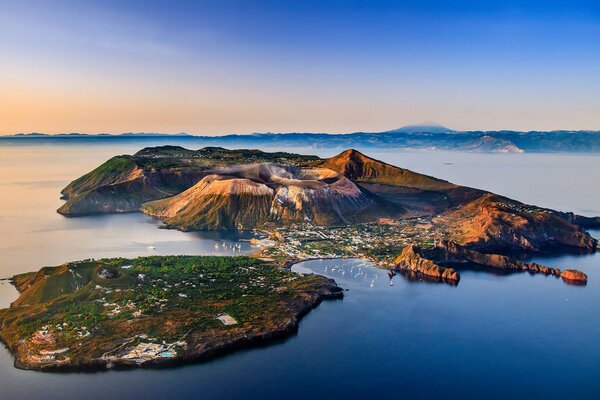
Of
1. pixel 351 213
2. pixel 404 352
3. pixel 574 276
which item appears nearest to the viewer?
pixel 404 352

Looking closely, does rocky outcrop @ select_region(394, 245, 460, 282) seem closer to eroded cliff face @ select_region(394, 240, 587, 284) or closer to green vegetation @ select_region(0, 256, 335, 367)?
eroded cliff face @ select_region(394, 240, 587, 284)

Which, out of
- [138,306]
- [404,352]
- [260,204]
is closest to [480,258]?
[404,352]

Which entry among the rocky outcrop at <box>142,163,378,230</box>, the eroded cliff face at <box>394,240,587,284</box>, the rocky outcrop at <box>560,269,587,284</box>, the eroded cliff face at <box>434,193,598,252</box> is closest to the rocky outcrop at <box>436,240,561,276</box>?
the eroded cliff face at <box>394,240,587,284</box>

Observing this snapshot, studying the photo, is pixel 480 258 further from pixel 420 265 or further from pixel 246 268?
pixel 246 268

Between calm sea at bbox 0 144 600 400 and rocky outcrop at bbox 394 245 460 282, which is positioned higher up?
rocky outcrop at bbox 394 245 460 282

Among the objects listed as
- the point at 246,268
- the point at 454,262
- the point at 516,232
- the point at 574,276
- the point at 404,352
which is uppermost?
the point at 516,232

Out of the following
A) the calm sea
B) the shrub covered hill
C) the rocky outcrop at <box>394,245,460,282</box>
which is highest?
the shrub covered hill

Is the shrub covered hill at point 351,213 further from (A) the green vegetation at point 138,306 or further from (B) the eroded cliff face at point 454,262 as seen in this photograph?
(A) the green vegetation at point 138,306

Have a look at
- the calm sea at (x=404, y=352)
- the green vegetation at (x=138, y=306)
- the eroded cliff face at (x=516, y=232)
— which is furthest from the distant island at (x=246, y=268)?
the calm sea at (x=404, y=352)
